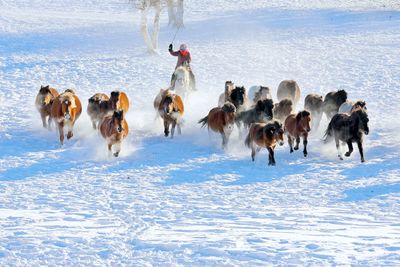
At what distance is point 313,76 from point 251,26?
1166 centimetres

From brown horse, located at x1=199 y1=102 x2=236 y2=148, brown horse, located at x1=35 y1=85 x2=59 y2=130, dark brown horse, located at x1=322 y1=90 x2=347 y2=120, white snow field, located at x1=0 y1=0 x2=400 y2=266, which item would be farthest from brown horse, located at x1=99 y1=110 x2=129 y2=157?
dark brown horse, located at x1=322 y1=90 x2=347 y2=120

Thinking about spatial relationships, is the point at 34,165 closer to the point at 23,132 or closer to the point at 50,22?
the point at 23,132

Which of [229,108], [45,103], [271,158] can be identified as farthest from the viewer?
[45,103]

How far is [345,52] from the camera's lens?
1188 inches

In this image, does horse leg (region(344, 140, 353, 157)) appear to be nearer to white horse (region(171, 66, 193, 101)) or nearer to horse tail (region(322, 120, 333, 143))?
horse tail (region(322, 120, 333, 143))

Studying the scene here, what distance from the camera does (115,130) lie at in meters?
15.6

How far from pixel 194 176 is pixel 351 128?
3.58 m

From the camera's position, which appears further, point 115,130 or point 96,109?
Result: point 96,109

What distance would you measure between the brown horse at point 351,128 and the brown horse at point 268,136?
147 cm

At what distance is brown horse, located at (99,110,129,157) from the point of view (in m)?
15.6

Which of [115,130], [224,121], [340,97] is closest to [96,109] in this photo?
[115,130]

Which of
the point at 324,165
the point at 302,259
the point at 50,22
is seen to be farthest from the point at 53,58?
the point at 302,259

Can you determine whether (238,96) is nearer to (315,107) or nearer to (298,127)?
(315,107)

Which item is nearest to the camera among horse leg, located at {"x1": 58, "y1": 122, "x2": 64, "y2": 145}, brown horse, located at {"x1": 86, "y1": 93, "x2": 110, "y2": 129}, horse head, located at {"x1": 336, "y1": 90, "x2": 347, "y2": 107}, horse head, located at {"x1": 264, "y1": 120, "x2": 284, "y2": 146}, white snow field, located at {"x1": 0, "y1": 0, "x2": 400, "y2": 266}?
white snow field, located at {"x1": 0, "y1": 0, "x2": 400, "y2": 266}
